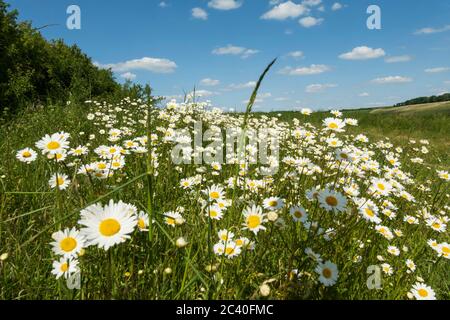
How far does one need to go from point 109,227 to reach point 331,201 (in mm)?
1233

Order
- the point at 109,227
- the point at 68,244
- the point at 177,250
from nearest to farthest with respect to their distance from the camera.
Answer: the point at 109,227 < the point at 68,244 < the point at 177,250

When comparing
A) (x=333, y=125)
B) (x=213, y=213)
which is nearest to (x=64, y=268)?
(x=213, y=213)

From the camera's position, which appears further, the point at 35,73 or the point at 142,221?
the point at 35,73

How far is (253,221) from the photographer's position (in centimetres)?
157

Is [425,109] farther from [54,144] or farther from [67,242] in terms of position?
[67,242]

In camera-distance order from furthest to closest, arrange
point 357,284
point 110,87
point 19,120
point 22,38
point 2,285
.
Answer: point 110,87 < point 22,38 < point 19,120 < point 357,284 < point 2,285

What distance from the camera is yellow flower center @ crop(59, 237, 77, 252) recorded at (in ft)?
3.98
